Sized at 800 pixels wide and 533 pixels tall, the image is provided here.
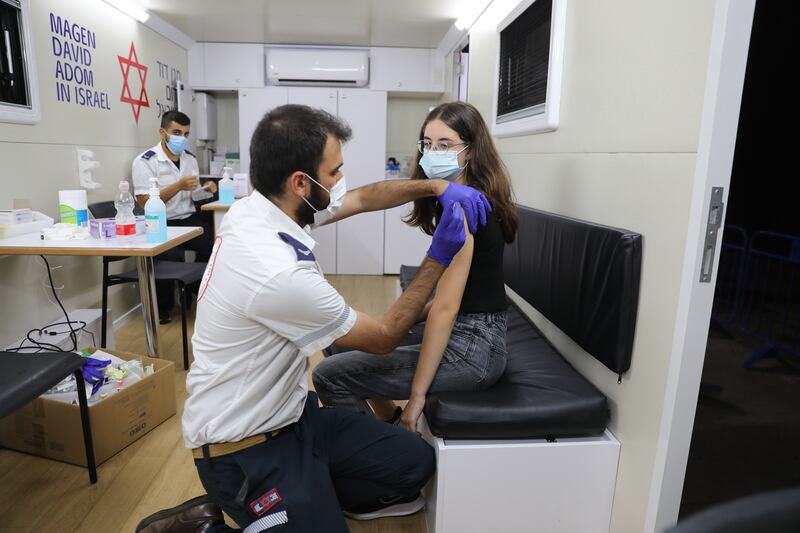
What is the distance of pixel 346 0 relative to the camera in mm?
3838

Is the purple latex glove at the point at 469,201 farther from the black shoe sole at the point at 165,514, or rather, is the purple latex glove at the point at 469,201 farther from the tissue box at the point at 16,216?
the tissue box at the point at 16,216

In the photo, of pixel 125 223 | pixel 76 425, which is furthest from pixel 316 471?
pixel 125 223

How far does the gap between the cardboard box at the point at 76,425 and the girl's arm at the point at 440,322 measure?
4.26ft

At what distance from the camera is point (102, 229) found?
8.02ft

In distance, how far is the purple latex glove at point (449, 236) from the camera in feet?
4.83

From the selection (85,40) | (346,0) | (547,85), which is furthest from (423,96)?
(547,85)

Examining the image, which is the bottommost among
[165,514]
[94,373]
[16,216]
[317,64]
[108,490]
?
[108,490]

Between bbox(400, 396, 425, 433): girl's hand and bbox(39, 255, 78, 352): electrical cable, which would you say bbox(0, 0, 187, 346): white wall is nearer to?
bbox(39, 255, 78, 352): electrical cable

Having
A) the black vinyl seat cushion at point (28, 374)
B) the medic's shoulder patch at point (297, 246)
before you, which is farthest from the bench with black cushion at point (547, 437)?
the black vinyl seat cushion at point (28, 374)

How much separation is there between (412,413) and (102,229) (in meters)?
1.75

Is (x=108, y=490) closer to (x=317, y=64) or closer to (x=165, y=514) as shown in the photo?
(x=165, y=514)

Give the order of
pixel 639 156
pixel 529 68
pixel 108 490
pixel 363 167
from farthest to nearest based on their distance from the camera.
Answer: pixel 363 167
pixel 529 68
pixel 108 490
pixel 639 156

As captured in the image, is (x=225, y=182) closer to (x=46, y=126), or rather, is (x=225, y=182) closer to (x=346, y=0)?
(x=46, y=126)

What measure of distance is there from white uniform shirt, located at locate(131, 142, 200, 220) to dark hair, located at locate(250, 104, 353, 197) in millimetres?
2734
